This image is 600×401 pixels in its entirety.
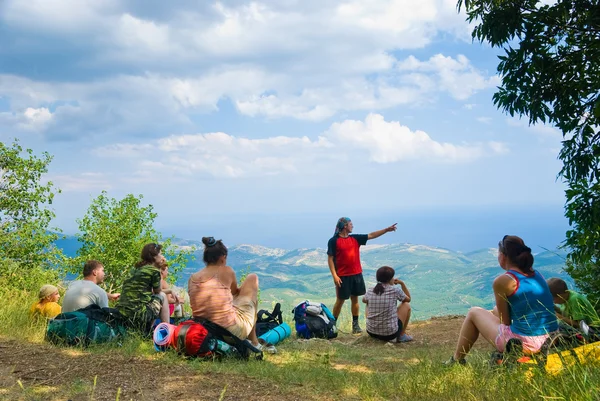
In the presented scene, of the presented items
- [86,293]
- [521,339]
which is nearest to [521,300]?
[521,339]

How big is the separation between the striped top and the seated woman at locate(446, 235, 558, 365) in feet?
9.84

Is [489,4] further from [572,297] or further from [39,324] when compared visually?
[39,324]

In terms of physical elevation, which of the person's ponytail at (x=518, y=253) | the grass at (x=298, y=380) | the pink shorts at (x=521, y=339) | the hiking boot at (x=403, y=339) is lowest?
the hiking boot at (x=403, y=339)

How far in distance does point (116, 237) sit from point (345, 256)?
10252mm

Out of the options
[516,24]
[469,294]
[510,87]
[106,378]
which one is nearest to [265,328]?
[106,378]

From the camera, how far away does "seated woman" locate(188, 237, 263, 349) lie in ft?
21.7

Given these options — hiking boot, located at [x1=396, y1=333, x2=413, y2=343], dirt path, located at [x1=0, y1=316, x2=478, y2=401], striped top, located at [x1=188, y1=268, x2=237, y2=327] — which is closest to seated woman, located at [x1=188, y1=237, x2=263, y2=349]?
striped top, located at [x1=188, y1=268, x2=237, y2=327]

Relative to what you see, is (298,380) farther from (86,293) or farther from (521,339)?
(86,293)

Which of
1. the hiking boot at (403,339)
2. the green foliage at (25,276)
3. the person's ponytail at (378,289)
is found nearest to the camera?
the person's ponytail at (378,289)

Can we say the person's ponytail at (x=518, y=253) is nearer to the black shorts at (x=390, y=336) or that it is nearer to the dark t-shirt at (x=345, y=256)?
the black shorts at (x=390, y=336)

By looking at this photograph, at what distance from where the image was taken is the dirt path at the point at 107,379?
14.9 feet

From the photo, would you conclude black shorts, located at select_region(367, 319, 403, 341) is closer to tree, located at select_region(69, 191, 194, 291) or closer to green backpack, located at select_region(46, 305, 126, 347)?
green backpack, located at select_region(46, 305, 126, 347)

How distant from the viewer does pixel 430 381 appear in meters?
4.57

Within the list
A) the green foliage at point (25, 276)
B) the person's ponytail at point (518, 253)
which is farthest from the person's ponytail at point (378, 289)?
the green foliage at point (25, 276)
